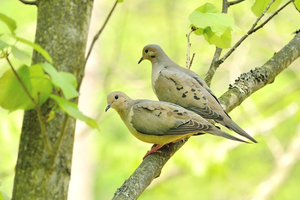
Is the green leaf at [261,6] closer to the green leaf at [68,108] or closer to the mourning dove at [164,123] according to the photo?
the mourning dove at [164,123]

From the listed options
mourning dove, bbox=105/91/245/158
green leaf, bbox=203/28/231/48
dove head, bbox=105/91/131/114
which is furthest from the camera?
dove head, bbox=105/91/131/114

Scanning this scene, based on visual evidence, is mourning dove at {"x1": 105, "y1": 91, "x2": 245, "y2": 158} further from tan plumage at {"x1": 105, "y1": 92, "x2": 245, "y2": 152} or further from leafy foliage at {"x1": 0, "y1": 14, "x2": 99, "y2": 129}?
leafy foliage at {"x1": 0, "y1": 14, "x2": 99, "y2": 129}

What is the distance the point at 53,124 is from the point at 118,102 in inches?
68.2

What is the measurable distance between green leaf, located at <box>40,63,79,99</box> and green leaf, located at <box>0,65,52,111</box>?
5 cm

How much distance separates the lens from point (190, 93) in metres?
3.23

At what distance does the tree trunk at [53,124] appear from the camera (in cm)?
155

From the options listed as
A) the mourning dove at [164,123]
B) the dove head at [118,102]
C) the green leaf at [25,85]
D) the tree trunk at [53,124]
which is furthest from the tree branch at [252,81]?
the green leaf at [25,85]

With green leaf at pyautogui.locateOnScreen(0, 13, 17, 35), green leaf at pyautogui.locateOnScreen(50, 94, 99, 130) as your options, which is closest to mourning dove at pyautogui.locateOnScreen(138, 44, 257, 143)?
green leaf at pyautogui.locateOnScreen(50, 94, 99, 130)

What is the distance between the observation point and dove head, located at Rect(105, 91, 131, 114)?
3.36 meters

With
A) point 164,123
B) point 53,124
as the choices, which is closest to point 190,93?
point 164,123

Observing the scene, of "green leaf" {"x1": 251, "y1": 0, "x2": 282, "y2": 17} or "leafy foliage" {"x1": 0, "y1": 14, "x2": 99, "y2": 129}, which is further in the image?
"green leaf" {"x1": 251, "y1": 0, "x2": 282, "y2": 17}

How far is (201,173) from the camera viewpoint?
499 cm

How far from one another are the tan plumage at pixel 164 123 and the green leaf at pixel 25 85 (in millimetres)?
1590

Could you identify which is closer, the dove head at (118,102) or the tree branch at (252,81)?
the tree branch at (252,81)
